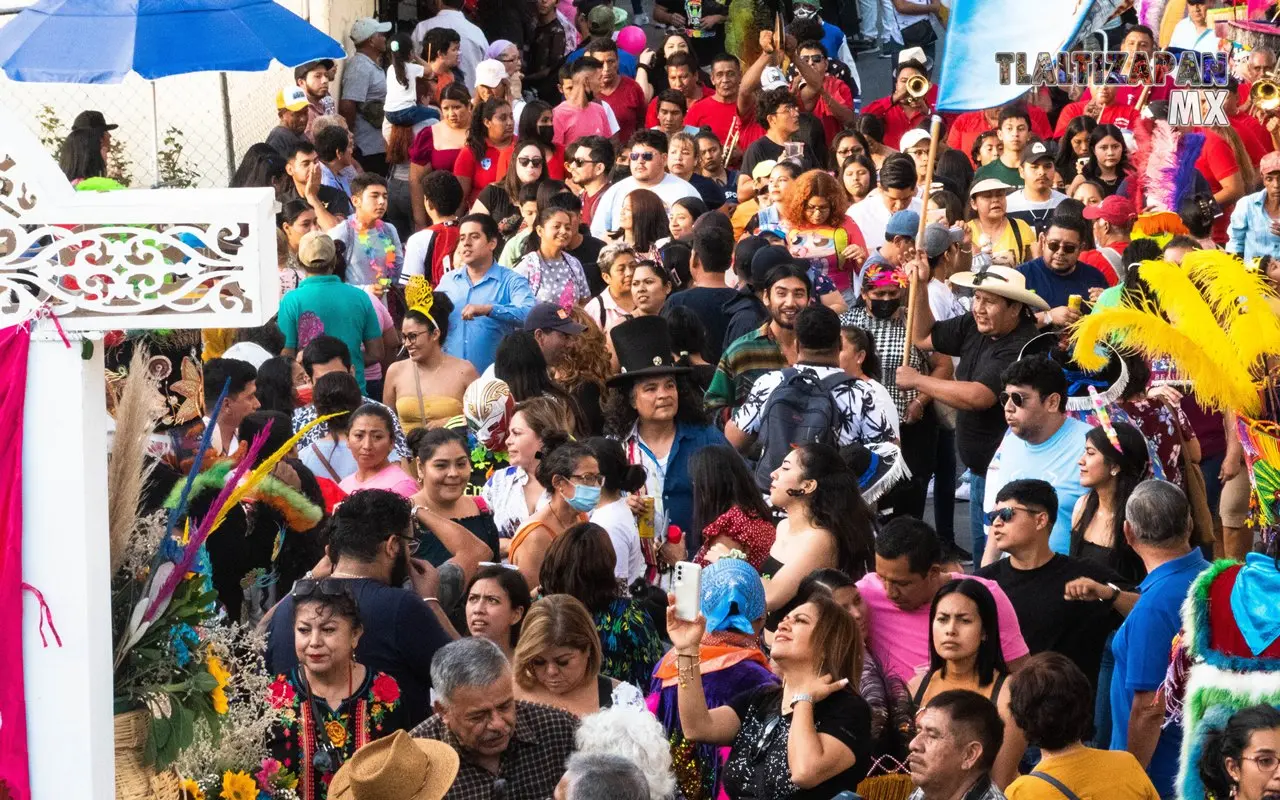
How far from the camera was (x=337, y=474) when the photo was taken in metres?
8.11

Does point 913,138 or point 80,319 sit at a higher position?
point 913,138

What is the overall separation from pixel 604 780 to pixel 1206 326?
11.3ft

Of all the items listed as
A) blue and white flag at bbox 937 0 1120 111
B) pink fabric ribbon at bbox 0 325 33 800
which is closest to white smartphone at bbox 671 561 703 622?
pink fabric ribbon at bbox 0 325 33 800

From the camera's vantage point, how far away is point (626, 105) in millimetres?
15188

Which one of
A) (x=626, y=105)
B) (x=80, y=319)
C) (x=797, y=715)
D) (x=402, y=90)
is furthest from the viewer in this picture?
(x=626, y=105)

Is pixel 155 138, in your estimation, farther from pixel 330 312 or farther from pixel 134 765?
pixel 134 765

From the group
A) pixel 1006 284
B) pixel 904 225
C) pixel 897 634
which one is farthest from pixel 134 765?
pixel 904 225

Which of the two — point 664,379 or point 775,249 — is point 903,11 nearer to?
point 775,249

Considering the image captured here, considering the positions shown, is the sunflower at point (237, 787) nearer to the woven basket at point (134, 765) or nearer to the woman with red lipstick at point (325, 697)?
the woven basket at point (134, 765)

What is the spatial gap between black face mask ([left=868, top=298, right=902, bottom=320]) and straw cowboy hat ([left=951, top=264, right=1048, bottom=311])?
15.7 inches

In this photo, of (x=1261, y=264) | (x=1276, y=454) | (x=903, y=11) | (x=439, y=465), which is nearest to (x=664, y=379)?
(x=439, y=465)

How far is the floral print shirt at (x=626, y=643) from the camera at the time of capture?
6.52 metres

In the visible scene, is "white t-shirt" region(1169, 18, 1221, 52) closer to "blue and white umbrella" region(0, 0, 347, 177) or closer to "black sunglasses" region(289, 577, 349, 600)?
"blue and white umbrella" region(0, 0, 347, 177)

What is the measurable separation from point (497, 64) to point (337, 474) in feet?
21.5
